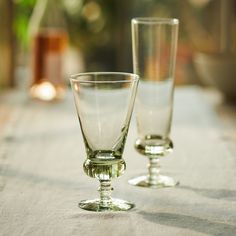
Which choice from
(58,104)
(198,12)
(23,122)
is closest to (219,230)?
(23,122)

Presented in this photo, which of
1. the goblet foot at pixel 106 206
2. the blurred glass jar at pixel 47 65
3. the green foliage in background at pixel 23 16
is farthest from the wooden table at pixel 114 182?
the green foliage in background at pixel 23 16

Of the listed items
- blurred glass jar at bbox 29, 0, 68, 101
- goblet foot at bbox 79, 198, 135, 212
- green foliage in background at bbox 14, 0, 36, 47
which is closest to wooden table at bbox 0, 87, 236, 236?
goblet foot at bbox 79, 198, 135, 212

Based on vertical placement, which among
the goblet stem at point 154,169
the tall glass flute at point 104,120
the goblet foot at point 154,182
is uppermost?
the tall glass flute at point 104,120

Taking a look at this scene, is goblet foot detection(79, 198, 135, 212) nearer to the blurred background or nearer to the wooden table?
the wooden table

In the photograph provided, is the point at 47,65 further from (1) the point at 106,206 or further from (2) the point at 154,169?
(1) the point at 106,206

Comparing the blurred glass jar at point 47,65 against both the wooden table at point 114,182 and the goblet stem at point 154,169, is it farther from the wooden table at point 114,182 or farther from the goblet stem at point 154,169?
the goblet stem at point 154,169

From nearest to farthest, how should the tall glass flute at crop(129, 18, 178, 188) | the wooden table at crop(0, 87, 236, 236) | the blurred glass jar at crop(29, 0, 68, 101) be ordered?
1. the wooden table at crop(0, 87, 236, 236)
2. the tall glass flute at crop(129, 18, 178, 188)
3. the blurred glass jar at crop(29, 0, 68, 101)

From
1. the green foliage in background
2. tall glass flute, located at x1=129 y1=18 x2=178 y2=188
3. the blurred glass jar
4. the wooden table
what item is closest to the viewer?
the wooden table
